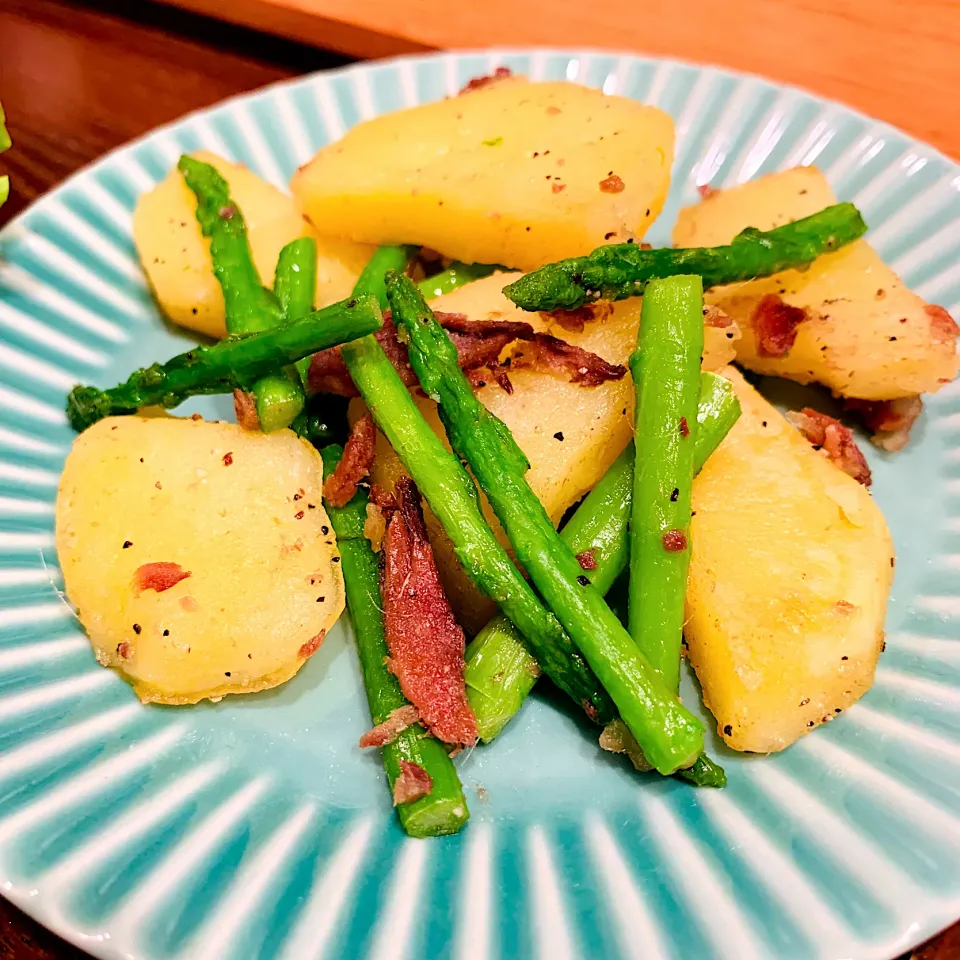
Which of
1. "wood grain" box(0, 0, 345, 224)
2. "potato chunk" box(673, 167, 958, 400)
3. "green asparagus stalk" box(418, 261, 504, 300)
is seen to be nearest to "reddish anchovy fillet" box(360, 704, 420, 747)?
"green asparagus stalk" box(418, 261, 504, 300)

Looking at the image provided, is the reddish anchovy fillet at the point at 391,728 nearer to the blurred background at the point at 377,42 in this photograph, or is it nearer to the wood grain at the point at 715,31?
the blurred background at the point at 377,42

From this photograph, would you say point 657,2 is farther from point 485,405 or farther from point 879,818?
point 879,818

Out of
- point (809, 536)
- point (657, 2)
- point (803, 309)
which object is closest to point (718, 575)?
Result: point (809, 536)

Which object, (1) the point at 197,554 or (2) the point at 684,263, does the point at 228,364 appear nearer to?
(1) the point at 197,554

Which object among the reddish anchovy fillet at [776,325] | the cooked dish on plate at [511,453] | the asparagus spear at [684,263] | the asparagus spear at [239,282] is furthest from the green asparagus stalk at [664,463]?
the asparagus spear at [239,282]

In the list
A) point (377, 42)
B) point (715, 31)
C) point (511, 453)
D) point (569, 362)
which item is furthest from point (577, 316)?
point (715, 31)
